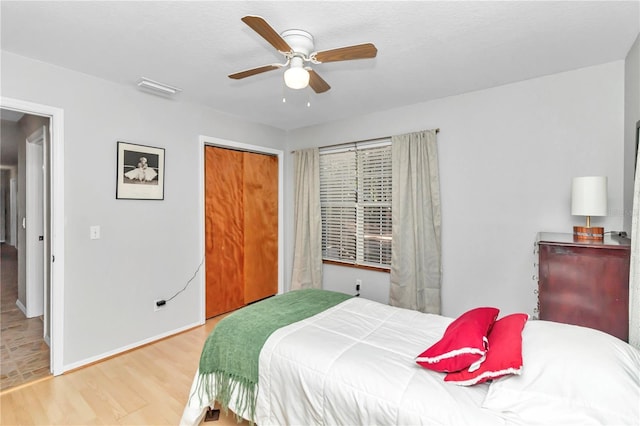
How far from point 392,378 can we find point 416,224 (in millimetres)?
2264

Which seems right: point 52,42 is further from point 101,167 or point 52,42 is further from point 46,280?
point 46,280

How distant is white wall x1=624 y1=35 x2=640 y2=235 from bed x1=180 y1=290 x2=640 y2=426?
1.56 meters

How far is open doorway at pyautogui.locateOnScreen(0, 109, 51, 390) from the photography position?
2.71m

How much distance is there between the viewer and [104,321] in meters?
2.79

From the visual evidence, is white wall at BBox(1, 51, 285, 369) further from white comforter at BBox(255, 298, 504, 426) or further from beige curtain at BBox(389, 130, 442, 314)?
beige curtain at BBox(389, 130, 442, 314)

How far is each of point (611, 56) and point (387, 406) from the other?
3.02 m

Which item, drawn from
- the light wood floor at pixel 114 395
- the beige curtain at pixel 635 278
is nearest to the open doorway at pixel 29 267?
the light wood floor at pixel 114 395

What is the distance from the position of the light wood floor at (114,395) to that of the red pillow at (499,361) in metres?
1.42

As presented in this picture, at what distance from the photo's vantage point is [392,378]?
1329 millimetres

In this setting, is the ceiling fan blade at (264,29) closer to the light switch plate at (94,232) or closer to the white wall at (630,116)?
the light switch plate at (94,232)

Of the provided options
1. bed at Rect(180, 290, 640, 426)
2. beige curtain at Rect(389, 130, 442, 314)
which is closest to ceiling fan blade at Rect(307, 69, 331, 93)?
beige curtain at Rect(389, 130, 442, 314)

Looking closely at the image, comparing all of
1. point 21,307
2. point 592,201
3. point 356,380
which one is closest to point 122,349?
point 21,307

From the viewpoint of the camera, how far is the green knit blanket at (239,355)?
1.71 m

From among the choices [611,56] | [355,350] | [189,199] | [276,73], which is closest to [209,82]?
[276,73]
